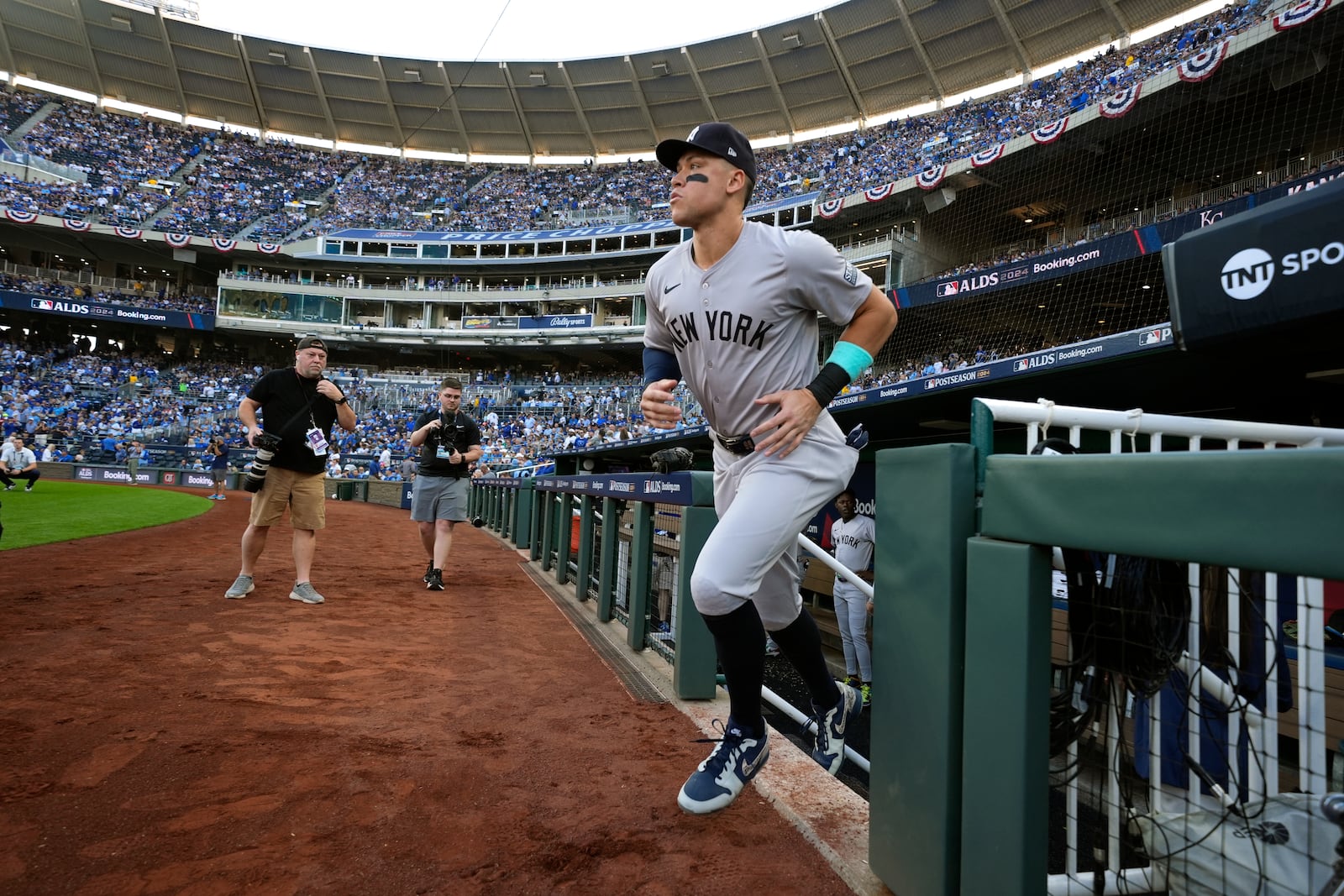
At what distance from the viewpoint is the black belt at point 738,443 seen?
214cm

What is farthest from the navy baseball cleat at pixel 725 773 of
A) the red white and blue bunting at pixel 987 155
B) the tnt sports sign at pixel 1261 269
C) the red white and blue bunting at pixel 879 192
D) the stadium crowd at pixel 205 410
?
the red white and blue bunting at pixel 879 192

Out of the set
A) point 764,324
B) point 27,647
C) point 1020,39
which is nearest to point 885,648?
point 764,324

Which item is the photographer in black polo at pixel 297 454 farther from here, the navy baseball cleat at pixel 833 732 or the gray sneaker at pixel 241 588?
the navy baseball cleat at pixel 833 732

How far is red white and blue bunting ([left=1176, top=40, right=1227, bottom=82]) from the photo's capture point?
1490cm

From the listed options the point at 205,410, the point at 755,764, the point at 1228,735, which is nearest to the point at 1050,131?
the point at 1228,735

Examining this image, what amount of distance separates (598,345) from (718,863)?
39.1m

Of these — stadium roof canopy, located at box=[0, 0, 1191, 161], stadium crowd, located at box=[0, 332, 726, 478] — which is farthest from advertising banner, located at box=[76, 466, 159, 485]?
stadium roof canopy, located at box=[0, 0, 1191, 161]

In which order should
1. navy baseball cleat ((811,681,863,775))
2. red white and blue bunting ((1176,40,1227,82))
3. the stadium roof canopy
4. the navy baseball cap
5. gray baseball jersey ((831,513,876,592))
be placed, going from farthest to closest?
1. the stadium roof canopy
2. red white and blue bunting ((1176,40,1227,82))
3. gray baseball jersey ((831,513,876,592))
4. navy baseball cleat ((811,681,863,775))
5. the navy baseball cap

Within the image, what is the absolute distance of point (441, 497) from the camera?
6.18m

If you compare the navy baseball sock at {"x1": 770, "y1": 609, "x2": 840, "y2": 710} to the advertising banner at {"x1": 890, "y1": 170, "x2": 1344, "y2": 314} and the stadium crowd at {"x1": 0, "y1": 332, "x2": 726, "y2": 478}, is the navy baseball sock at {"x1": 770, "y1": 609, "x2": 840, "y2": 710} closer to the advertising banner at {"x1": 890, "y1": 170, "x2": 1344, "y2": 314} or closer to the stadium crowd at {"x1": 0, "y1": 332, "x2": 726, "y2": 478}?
the advertising banner at {"x1": 890, "y1": 170, "x2": 1344, "y2": 314}

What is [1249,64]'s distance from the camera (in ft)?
51.1

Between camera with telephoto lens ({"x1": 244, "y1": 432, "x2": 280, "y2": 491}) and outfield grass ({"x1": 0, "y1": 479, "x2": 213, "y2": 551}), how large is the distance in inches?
165

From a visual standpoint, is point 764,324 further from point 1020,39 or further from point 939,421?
point 1020,39

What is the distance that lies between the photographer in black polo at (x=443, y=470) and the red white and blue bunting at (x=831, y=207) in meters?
24.3
